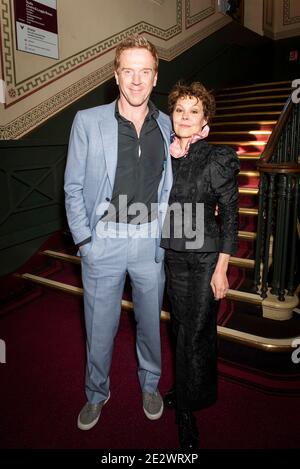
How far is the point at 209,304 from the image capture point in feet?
5.41

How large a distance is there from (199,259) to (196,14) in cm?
567

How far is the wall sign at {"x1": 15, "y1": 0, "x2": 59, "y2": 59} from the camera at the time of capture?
3.41 m

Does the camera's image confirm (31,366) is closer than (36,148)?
Yes

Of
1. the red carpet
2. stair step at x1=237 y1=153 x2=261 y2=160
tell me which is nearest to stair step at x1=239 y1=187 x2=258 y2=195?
stair step at x1=237 y1=153 x2=261 y2=160

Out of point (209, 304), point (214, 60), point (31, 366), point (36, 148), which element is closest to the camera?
point (209, 304)

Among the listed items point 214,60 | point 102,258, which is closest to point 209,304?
point 102,258

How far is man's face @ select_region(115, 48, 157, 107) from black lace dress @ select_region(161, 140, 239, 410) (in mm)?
334

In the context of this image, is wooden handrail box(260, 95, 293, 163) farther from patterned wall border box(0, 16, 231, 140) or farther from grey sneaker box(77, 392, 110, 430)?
patterned wall border box(0, 16, 231, 140)

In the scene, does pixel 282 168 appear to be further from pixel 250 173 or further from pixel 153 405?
pixel 153 405

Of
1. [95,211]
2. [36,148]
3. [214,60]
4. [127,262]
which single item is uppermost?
[214,60]

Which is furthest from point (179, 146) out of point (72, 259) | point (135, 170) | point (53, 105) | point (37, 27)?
point (37, 27)

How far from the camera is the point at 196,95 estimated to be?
1562mm
